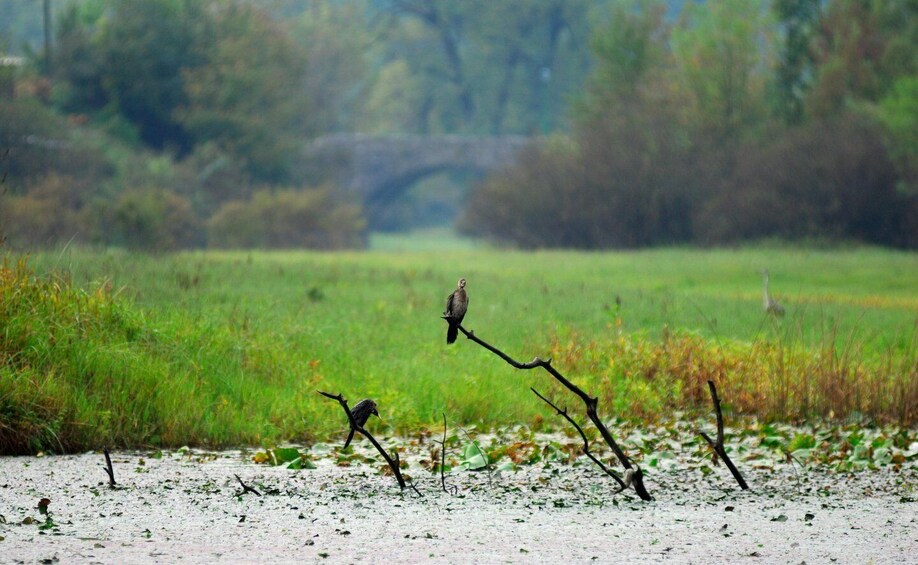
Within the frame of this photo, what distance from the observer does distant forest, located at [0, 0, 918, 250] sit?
2819cm

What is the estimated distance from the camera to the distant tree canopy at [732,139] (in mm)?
28516

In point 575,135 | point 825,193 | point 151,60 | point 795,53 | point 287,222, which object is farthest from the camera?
point 575,135

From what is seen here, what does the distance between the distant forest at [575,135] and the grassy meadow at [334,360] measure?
12.3m

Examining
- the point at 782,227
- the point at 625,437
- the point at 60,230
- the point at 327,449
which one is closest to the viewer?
the point at 327,449

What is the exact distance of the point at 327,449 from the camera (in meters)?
7.96

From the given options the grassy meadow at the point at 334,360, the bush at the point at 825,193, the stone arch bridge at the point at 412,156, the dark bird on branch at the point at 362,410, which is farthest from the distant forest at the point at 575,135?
the dark bird on branch at the point at 362,410

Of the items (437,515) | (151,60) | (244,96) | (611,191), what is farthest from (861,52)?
(437,515)

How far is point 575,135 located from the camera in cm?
3616

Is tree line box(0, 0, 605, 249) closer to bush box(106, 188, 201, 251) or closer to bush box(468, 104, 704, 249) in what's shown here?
bush box(106, 188, 201, 251)

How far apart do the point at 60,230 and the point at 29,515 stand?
61.4ft

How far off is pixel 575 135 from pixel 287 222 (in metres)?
8.36

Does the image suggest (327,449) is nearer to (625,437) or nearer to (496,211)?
(625,437)

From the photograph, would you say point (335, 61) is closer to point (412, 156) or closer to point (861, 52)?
point (412, 156)

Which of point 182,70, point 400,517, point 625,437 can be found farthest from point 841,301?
point 182,70
